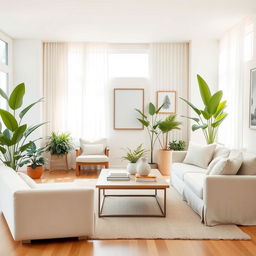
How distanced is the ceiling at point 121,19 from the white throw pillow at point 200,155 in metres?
2.16

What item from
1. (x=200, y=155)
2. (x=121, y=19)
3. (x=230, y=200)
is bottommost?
(x=230, y=200)

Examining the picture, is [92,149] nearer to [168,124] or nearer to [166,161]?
[166,161]

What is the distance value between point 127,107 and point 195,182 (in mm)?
3426

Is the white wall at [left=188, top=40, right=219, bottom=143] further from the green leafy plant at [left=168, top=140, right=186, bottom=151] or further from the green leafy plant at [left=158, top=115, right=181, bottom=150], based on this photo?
the green leafy plant at [left=158, top=115, right=181, bottom=150]

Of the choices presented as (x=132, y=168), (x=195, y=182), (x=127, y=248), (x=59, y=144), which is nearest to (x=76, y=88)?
(x=59, y=144)

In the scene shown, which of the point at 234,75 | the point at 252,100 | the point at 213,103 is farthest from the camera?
the point at 234,75

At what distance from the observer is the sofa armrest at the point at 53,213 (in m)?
3.05

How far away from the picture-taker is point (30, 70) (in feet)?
22.9

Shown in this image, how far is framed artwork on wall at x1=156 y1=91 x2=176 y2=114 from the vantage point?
7.26 metres

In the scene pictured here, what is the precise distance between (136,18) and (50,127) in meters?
3.23

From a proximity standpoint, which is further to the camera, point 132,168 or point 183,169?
point 183,169

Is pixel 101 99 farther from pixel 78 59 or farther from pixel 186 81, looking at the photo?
pixel 186 81

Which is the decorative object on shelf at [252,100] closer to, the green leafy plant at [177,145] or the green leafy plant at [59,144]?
the green leafy plant at [177,145]

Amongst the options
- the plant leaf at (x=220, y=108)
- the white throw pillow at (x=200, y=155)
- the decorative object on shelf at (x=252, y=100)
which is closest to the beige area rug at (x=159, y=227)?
the white throw pillow at (x=200, y=155)
